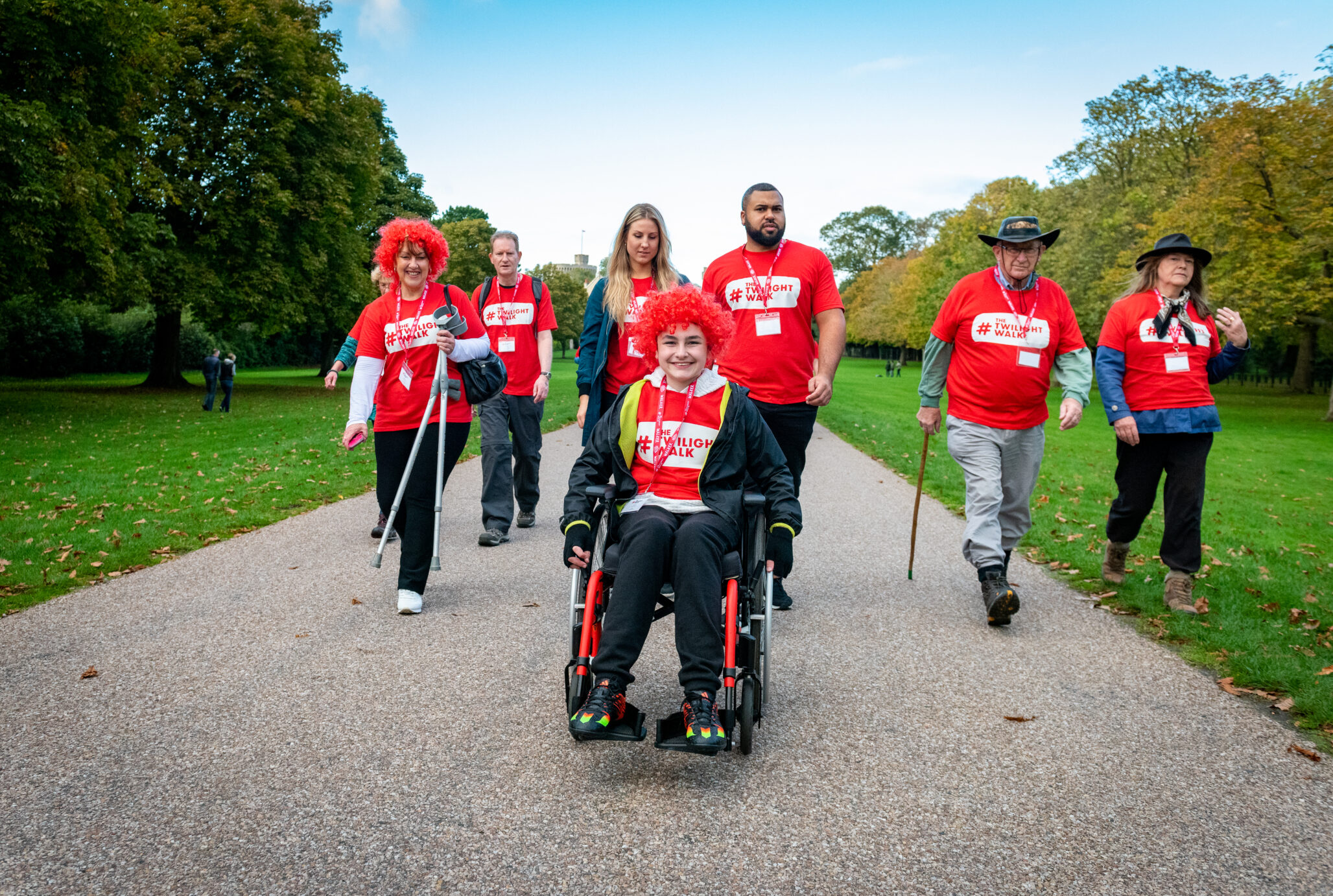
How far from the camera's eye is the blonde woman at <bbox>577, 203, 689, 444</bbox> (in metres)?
5.48

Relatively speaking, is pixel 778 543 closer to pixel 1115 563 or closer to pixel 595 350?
pixel 595 350

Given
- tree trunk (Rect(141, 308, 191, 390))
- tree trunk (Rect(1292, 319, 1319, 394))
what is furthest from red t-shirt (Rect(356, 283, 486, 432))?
tree trunk (Rect(1292, 319, 1319, 394))

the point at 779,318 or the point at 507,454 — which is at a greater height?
the point at 779,318

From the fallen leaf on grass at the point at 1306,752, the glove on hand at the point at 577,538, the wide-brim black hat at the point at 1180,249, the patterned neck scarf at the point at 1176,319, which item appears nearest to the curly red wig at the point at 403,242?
the glove on hand at the point at 577,538

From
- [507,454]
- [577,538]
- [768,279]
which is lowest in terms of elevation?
[507,454]

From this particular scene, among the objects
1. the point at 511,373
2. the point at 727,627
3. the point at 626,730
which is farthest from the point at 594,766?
the point at 511,373

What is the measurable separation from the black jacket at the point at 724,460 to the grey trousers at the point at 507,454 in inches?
131

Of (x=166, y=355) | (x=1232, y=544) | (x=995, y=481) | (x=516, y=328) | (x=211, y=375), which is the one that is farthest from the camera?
(x=166, y=355)

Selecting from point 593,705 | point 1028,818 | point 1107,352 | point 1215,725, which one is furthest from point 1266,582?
point 593,705

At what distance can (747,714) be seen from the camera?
3166 mm

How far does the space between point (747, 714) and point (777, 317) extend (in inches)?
95.5

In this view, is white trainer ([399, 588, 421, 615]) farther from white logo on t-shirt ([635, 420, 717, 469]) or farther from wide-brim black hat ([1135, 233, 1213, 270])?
wide-brim black hat ([1135, 233, 1213, 270])

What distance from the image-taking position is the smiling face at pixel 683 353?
3721mm

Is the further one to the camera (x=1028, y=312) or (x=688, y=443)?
(x=1028, y=312)
